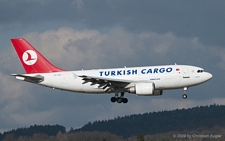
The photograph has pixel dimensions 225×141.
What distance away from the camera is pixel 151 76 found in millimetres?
71250

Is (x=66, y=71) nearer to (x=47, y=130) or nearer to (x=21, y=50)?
(x=21, y=50)

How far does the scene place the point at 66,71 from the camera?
251 ft

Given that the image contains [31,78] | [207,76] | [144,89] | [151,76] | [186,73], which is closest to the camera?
[144,89]

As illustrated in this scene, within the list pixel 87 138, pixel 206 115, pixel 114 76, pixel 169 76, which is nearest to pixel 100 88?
pixel 114 76

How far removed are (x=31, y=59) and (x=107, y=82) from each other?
1270 cm

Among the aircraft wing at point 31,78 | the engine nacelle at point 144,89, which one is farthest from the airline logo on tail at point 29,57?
the engine nacelle at point 144,89

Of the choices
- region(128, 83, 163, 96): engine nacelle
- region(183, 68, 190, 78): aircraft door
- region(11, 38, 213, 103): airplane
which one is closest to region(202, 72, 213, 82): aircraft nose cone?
region(11, 38, 213, 103): airplane

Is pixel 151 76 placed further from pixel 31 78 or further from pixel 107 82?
pixel 31 78

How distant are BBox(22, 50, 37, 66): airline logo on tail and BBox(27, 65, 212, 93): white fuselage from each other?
19.3ft

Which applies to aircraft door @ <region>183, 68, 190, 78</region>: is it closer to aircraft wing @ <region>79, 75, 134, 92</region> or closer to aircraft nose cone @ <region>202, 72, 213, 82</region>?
aircraft nose cone @ <region>202, 72, 213, 82</region>

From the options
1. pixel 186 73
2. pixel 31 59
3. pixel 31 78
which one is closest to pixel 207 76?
pixel 186 73

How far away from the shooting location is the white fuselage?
232 ft

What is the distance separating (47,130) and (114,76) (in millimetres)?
93072

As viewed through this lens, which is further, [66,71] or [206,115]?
[206,115]
